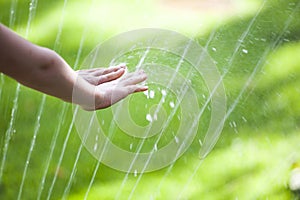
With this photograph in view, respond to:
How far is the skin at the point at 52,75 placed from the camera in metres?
1.31

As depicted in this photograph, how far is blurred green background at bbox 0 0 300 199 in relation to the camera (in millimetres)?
2463

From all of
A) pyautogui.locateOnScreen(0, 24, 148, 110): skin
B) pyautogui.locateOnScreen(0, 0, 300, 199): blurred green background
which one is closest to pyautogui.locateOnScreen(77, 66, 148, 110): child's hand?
pyautogui.locateOnScreen(0, 24, 148, 110): skin

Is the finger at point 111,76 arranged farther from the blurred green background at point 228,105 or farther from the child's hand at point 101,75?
the blurred green background at point 228,105

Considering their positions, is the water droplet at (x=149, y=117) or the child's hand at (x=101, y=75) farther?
the water droplet at (x=149, y=117)

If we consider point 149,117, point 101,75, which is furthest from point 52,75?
point 149,117

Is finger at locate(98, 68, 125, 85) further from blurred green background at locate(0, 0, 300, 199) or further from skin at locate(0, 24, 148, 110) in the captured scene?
A: blurred green background at locate(0, 0, 300, 199)

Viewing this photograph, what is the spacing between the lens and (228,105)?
2602mm

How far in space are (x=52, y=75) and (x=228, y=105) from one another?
51.9 inches

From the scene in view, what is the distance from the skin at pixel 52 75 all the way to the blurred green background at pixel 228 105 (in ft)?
2.73

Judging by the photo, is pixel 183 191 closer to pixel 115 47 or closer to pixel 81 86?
pixel 115 47

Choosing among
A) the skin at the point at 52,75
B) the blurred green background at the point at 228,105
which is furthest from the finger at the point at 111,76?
the blurred green background at the point at 228,105

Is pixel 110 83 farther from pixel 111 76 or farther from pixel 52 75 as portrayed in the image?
pixel 52 75

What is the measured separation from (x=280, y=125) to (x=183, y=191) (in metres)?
0.48

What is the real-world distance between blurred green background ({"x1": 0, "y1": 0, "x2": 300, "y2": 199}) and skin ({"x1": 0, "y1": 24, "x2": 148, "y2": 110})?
0.83 metres
